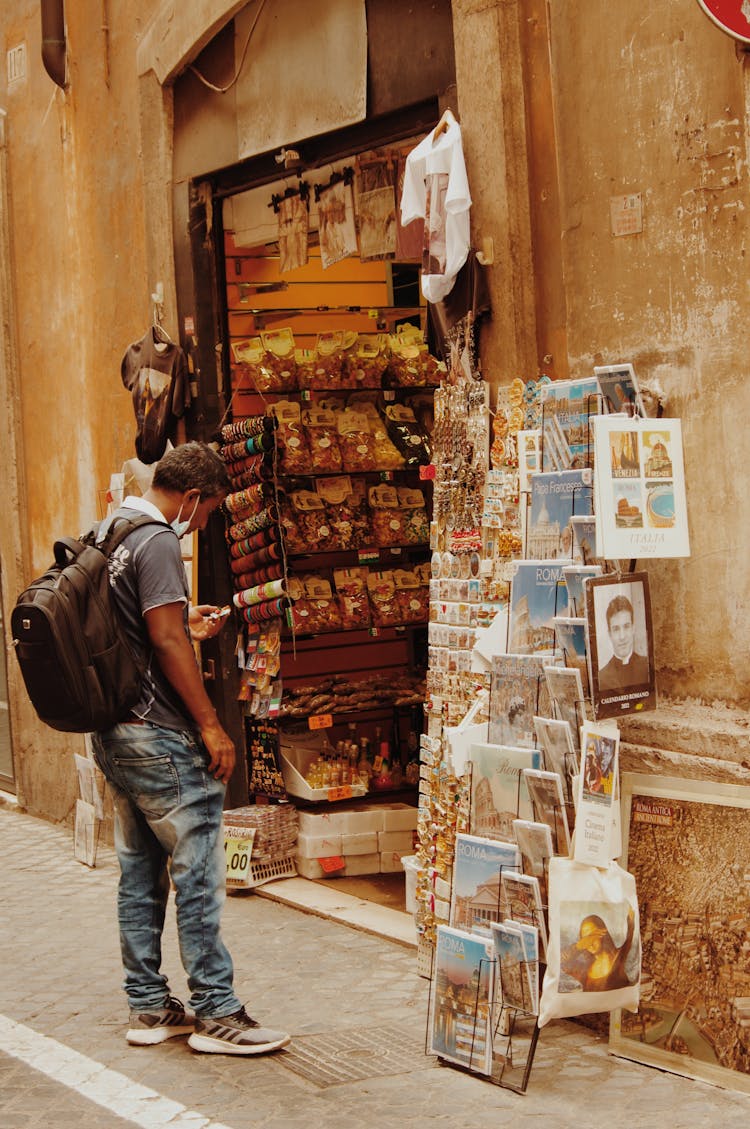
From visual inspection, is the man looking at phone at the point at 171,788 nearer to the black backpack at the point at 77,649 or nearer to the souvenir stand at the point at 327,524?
the black backpack at the point at 77,649

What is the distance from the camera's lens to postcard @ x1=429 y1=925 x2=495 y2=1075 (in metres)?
4.86

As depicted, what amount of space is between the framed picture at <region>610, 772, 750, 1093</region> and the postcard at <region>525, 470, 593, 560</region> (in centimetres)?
80

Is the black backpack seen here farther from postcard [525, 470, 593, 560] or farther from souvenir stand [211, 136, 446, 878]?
souvenir stand [211, 136, 446, 878]

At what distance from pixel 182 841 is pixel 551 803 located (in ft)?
4.41

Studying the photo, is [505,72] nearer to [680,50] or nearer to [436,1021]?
[680,50]

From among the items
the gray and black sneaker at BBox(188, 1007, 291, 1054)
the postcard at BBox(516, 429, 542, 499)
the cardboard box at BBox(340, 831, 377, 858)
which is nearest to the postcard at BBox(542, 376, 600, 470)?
the postcard at BBox(516, 429, 542, 499)

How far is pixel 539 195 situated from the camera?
577cm

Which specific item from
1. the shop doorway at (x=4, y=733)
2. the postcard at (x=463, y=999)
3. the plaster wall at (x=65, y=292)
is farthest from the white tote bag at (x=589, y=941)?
the shop doorway at (x=4, y=733)

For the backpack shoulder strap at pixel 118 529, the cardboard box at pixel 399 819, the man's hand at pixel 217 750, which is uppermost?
the backpack shoulder strap at pixel 118 529

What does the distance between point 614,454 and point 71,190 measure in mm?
5626

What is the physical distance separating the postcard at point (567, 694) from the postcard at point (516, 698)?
0.40 feet

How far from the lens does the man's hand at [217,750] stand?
17.6ft

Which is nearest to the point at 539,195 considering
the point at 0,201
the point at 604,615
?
the point at 604,615

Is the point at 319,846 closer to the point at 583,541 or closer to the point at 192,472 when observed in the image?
the point at 192,472
